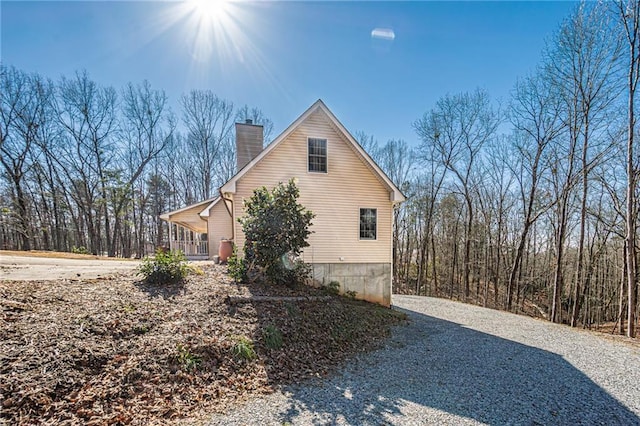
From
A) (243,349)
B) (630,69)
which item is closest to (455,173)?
(630,69)

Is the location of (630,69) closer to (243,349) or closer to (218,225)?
(243,349)

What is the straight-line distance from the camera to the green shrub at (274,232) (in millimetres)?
7586

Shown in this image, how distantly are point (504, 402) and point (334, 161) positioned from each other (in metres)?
7.74

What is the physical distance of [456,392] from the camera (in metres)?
4.40

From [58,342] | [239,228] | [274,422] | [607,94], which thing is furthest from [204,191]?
[607,94]

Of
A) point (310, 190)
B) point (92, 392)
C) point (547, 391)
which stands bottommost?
point (547, 391)

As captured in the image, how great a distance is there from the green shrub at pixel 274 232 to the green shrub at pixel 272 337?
7.65ft

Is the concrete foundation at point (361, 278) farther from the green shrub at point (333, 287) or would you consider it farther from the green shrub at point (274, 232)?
the green shrub at point (274, 232)

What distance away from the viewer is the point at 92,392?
3.26 meters

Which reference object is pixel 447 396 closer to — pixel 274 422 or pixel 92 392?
pixel 274 422

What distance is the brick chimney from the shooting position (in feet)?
40.0

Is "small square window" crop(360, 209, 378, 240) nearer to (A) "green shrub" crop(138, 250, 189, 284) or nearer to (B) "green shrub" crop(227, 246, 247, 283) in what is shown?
(B) "green shrub" crop(227, 246, 247, 283)

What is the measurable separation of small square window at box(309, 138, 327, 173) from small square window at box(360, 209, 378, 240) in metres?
2.23

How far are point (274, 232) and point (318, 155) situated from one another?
3555mm
